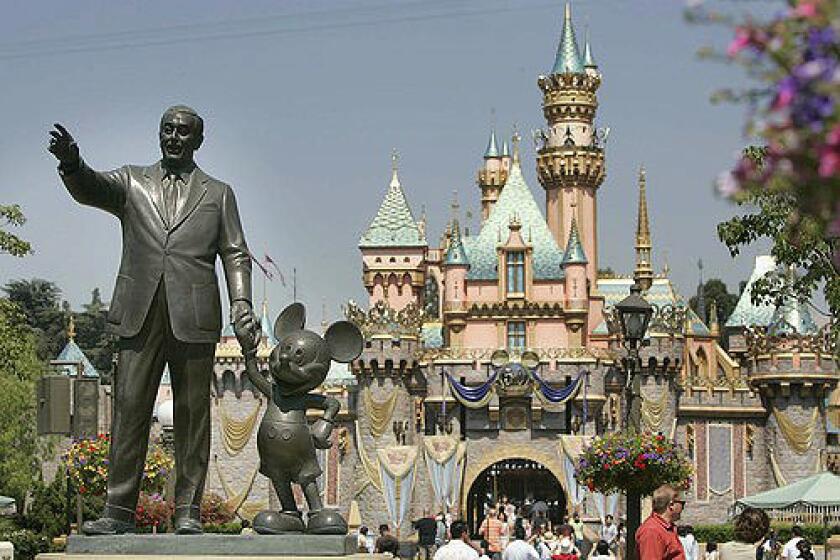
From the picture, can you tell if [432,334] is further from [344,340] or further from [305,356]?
[305,356]

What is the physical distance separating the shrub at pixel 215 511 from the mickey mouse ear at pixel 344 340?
32.9 m

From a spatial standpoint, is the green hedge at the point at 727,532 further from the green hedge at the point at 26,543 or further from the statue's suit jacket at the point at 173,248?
the statue's suit jacket at the point at 173,248

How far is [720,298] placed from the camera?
91.4 meters

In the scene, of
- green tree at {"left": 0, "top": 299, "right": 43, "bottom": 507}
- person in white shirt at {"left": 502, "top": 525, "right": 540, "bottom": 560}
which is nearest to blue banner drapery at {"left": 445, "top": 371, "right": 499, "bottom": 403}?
green tree at {"left": 0, "top": 299, "right": 43, "bottom": 507}

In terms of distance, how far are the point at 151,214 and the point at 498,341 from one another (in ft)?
138

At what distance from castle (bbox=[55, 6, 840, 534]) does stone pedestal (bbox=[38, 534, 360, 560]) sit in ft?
125

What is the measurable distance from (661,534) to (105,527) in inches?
109

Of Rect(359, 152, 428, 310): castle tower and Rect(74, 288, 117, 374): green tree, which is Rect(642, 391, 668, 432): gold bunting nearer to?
Rect(359, 152, 428, 310): castle tower

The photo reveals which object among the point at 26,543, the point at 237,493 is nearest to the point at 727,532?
the point at 237,493

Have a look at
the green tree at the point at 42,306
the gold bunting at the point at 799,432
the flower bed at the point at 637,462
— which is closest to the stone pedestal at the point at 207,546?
the flower bed at the point at 637,462

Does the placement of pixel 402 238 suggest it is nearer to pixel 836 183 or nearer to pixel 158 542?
pixel 158 542

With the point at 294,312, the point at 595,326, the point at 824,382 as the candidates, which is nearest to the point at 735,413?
the point at 824,382

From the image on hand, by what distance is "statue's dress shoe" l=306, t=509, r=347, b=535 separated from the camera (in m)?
8.34

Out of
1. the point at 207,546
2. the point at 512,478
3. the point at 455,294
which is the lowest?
the point at 512,478
